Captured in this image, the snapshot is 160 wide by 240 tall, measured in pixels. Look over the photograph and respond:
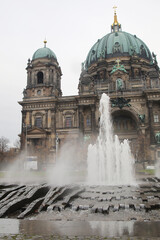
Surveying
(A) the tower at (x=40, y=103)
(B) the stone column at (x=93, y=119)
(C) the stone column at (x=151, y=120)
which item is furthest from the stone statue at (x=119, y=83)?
(A) the tower at (x=40, y=103)

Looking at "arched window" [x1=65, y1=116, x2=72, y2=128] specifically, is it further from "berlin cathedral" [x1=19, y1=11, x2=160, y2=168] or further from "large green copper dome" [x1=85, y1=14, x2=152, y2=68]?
"large green copper dome" [x1=85, y1=14, x2=152, y2=68]

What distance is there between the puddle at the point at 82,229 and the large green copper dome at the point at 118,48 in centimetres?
5698

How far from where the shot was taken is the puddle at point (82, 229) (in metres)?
5.68

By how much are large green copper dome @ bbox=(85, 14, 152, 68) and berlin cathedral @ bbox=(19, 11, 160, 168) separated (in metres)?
3.62

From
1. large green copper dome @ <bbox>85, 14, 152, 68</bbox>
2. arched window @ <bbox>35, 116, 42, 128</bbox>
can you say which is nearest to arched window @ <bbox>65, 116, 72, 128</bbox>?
arched window @ <bbox>35, 116, 42, 128</bbox>

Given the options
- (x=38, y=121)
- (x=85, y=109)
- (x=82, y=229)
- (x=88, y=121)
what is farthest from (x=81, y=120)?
(x=82, y=229)

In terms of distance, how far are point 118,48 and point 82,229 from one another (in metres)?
58.8

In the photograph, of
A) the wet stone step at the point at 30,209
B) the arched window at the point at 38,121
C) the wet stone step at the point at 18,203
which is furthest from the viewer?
the arched window at the point at 38,121

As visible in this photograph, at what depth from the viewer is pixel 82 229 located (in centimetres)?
611

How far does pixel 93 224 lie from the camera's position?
6715 millimetres

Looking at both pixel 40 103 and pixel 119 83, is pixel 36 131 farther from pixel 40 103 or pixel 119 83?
pixel 119 83

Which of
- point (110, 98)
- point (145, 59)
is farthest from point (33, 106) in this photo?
point (145, 59)

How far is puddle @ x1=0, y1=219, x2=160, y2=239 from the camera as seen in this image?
5.68 metres

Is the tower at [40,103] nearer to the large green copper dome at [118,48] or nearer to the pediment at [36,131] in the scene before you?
the pediment at [36,131]
